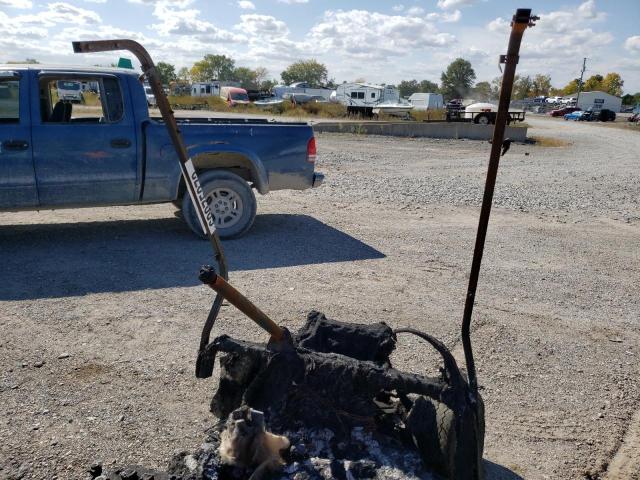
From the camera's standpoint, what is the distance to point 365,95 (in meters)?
51.4

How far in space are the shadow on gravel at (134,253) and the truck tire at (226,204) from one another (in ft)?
0.64

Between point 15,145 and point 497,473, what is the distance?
19.4 ft

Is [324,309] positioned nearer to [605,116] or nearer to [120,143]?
[120,143]

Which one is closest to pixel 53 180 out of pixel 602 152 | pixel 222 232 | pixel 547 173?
pixel 222 232

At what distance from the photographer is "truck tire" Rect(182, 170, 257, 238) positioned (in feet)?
24.2

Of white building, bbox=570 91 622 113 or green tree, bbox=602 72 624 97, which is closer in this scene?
white building, bbox=570 91 622 113

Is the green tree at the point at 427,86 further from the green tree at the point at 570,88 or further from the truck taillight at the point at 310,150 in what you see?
the truck taillight at the point at 310,150

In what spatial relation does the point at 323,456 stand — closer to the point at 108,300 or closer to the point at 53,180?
the point at 108,300

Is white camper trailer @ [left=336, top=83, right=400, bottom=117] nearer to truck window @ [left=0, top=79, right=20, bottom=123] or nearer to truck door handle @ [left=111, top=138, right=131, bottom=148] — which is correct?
truck door handle @ [left=111, top=138, right=131, bottom=148]

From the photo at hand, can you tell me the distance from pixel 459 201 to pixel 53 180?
6747 millimetres

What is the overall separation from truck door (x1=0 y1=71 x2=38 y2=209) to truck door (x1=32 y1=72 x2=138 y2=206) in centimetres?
9

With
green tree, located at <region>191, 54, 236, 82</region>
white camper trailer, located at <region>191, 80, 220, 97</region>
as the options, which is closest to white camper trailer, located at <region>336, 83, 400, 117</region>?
white camper trailer, located at <region>191, 80, 220, 97</region>

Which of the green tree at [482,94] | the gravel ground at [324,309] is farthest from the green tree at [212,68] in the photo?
the gravel ground at [324,309]

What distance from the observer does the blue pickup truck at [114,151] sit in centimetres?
662
